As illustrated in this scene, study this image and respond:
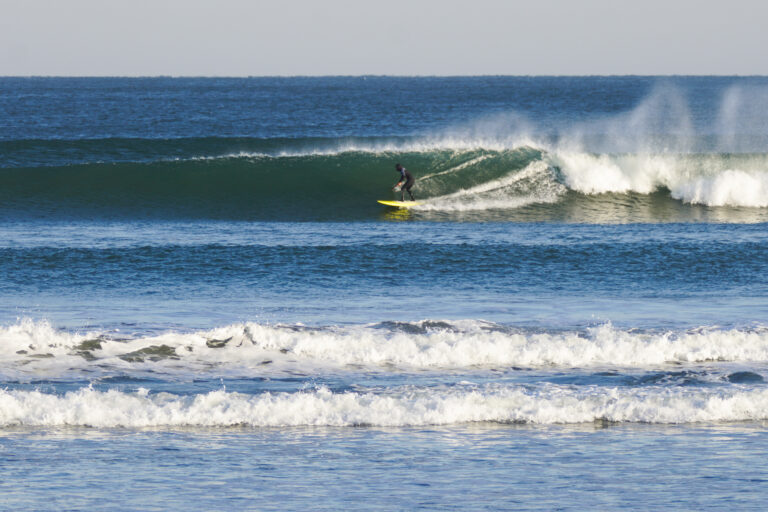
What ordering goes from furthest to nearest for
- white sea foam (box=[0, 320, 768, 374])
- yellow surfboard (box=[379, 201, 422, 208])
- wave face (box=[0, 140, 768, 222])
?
wave face (box=[0, 140, 768, 222]) < yellow surfboard (box=[379, 201, 422, 208]) < white sea foam (box=[0, 320, 768, 374])

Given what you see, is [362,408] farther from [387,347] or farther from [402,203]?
[402,203]

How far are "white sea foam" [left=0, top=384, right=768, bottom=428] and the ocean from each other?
0.03 metres

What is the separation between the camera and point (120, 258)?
1673 centimetres

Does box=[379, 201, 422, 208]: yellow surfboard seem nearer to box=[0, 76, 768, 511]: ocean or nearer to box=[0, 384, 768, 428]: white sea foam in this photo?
box=[0, 76, 768, 511]: ocean

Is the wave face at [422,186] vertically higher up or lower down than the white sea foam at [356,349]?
higher up

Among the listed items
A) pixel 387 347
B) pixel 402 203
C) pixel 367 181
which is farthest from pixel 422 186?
pixel 387 347

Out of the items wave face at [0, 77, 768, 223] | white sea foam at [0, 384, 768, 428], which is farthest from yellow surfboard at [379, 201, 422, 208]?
white sea foam at [0, 384, 768, 428]

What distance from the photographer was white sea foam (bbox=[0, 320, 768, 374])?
34.9ft

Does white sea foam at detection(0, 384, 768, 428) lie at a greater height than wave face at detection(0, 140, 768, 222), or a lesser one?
lesser

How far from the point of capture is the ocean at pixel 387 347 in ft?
23.7

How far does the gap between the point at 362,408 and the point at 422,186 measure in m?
18.3

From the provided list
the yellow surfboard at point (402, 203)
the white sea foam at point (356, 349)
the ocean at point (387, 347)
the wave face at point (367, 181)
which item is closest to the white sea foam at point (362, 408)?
the ocean at point (387, 347)

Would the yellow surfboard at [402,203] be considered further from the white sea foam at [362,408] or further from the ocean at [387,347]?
the white sea foam at [362,408]

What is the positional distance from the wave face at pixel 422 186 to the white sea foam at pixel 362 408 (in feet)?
47.3
